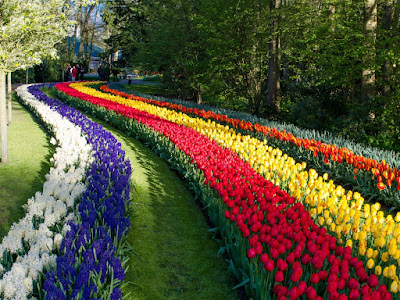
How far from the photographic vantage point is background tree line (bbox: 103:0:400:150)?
9969mm

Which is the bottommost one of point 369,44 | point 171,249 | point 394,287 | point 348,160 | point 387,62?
point 171,249

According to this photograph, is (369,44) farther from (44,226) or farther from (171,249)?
(44,226)

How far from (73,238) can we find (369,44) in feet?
31.8

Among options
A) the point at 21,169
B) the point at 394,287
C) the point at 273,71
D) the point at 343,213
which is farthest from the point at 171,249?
the point at 273,71

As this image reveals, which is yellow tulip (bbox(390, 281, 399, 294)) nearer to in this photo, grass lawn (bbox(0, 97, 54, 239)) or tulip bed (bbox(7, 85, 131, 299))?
tulip bed (bbox(7, 85, 131, 299))

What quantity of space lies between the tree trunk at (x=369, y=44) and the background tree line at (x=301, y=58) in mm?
26

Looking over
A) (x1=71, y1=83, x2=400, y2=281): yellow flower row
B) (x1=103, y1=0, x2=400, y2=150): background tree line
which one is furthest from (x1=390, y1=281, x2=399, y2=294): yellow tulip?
(x1=103, y1=0, x2=400, y2=150): background tree line

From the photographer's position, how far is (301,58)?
13.7m

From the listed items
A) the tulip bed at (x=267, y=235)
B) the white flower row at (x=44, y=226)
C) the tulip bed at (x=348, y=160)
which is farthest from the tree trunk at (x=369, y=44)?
the white flower row at (x=44, y=226)

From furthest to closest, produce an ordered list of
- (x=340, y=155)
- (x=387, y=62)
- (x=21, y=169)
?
(x=387, y=62) → (x=340, y=155) → (x=21, y=169)

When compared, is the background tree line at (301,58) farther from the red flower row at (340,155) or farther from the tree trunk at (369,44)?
the red flower row at (340,155)

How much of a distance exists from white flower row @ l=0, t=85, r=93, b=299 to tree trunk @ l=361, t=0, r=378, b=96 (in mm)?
7654

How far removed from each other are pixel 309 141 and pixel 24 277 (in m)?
6.18

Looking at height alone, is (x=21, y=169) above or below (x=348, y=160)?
below
